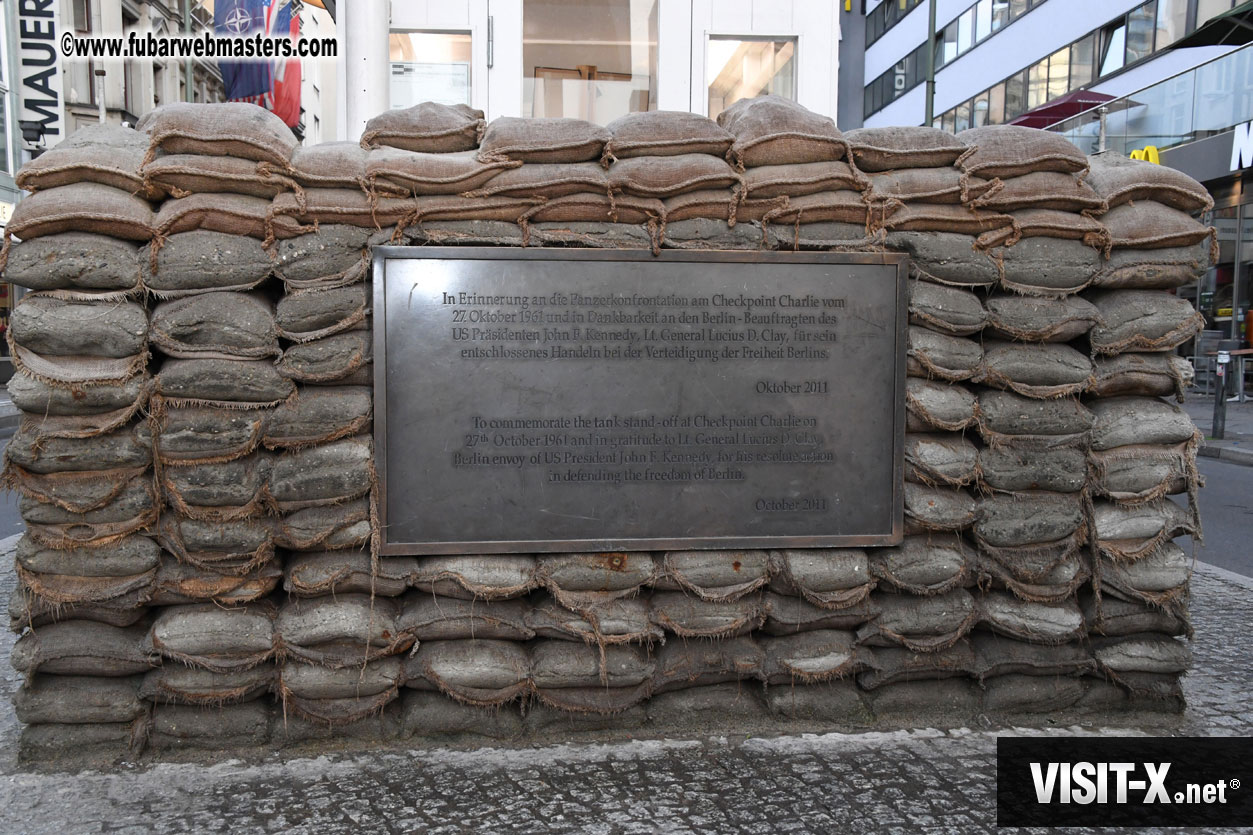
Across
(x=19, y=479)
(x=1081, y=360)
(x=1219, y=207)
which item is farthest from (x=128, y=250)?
(x=1219, y=207)

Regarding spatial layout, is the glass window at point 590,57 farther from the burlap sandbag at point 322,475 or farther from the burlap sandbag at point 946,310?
the burlap sandbag at point 322,475

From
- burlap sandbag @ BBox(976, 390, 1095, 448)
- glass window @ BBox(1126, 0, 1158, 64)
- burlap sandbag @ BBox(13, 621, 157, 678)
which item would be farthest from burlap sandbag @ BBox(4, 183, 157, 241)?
glass window @ BBox(1126, 0, 1158, 64)

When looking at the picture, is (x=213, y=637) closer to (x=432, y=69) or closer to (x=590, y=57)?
(x=432, y=69)

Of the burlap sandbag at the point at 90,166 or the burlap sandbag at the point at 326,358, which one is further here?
the burlap sandbag at the point at 326,358

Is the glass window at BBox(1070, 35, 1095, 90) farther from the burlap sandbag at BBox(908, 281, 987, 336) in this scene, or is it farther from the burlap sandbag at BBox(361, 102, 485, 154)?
the burlap sandbag at BBox(361, 102, 485, 154)

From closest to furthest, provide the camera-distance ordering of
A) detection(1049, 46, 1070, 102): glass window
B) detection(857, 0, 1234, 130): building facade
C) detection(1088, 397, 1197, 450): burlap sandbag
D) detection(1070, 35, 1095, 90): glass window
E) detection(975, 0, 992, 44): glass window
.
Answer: detection(1088, 397, 1197, 450): burlap sandbag < detection(857, 0, 1234, 130): building facade < detection(1070, 35, 1095, 90): glass window < detection(1049, 46, 1070, 102): glass window < detection(975, 0, 992, 44): glass window

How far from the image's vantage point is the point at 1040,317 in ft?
13.6

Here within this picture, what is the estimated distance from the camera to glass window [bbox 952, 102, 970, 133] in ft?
113

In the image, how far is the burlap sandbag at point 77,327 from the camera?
3.66m

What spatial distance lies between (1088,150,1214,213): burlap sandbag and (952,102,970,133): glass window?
32986 millimetres

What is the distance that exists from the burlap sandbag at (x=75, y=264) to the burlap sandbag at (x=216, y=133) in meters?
0.46

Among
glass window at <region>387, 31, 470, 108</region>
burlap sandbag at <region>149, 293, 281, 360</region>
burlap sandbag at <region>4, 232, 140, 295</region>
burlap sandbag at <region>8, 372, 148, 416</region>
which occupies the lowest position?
burlap sandbag at <region>8, 372, 148, 416</region>

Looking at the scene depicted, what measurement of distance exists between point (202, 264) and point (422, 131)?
3.49ft

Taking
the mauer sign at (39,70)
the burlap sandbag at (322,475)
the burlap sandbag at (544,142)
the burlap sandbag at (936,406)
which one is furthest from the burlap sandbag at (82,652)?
the mauer sign at (39,70)
